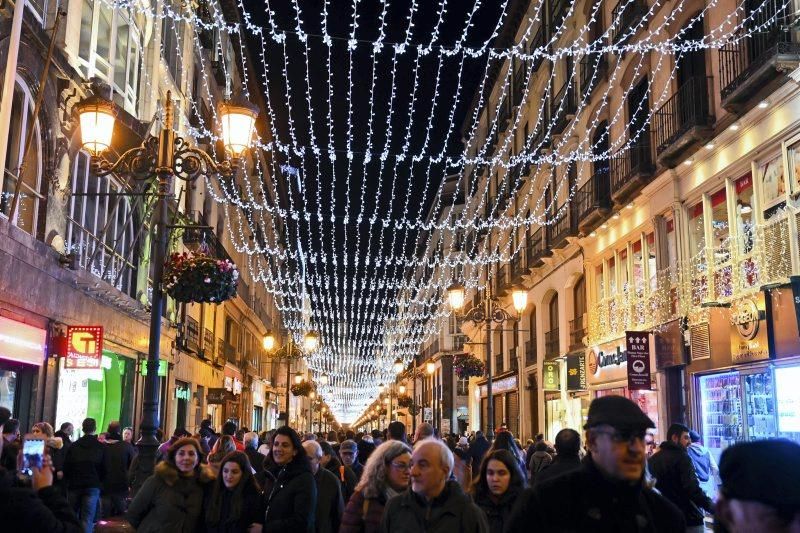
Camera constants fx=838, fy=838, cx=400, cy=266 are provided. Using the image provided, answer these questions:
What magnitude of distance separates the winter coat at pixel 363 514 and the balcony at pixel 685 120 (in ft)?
45.7

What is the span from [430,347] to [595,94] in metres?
42.6

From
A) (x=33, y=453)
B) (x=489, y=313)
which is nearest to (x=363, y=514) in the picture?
(x=33, y=453)

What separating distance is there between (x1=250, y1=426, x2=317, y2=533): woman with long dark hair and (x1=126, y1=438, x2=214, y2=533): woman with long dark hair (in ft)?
1.89

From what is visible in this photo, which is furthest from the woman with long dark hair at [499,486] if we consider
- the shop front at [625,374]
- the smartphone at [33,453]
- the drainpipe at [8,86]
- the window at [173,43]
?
the window at [173,43]

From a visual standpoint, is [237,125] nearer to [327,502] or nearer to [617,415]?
[327,502]

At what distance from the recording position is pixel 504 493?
641 centimetres

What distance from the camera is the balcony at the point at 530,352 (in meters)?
34.4

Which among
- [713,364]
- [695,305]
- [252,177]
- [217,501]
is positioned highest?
[252,177]

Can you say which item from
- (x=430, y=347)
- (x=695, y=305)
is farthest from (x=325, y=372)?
(x=695, y=305)

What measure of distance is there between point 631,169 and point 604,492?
1992cm

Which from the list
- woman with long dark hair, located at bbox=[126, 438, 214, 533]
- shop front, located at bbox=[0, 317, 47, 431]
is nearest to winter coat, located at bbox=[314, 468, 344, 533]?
woman with long dark hair, located at bbox=[126, 438, 214, 533]

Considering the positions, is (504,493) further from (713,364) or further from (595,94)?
(595,94)

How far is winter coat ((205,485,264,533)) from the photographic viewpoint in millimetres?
6816

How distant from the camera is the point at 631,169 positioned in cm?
2191
